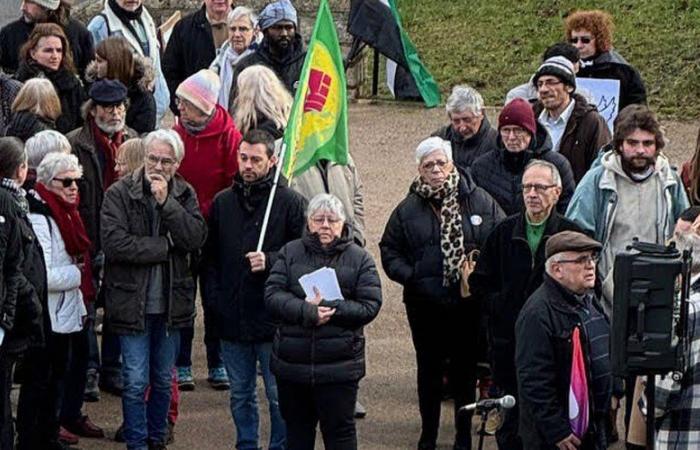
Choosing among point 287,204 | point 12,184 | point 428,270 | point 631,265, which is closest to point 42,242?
point 12,184

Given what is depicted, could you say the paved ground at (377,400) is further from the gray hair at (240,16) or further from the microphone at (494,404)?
the microphone at (494,404)

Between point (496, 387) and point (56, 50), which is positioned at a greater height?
point (56, 50)

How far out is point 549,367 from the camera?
8.98 metres

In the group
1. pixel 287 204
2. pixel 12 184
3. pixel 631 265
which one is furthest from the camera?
pixel 287 204

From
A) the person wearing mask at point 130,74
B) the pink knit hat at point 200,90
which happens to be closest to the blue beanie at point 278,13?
the person wearing mask at point 130,74

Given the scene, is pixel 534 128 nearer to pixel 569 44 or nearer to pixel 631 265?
pixel 569 44

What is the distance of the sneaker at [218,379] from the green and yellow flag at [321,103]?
1514 mm

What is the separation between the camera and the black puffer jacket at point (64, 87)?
12.3 m

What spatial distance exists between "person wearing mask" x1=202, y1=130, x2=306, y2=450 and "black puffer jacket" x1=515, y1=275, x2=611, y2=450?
1903mm

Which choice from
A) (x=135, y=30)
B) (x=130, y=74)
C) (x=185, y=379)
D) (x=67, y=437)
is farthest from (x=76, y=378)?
(x=135, y=30)

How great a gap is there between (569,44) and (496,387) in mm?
2957

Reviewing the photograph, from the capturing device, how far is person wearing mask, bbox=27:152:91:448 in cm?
1022

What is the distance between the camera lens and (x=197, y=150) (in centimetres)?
1126

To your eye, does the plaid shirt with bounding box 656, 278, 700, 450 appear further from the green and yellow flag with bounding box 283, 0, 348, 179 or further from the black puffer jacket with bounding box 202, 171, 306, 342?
the green and yellow flag with bounding box 283, 0, 348, 179
